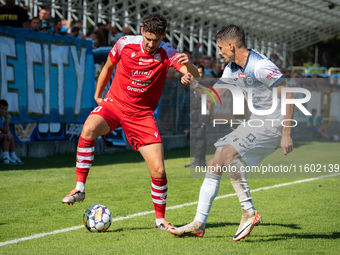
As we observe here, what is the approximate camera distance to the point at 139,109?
18.0 feet

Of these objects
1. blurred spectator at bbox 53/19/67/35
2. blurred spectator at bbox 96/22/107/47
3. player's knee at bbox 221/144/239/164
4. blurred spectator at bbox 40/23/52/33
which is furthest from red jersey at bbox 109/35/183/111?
blurred spectator at bbox 96/22/107/47

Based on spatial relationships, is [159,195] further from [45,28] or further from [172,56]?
[45,28]

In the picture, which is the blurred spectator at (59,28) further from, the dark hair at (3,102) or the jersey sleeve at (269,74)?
the jersey sleeve at (269,74)

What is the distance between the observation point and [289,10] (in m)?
28.4

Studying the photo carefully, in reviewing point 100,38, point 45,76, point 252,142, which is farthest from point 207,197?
point 100,38

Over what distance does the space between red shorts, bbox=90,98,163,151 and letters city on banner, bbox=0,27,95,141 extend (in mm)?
6618

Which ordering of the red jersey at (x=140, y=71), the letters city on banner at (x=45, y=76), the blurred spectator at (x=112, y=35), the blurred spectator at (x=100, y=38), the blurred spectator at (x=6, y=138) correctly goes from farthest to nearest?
the blurred spectator at (x=112, y=35)
the blurred spectator at (x=100, y=38)
the letters city on banner at (x=45, y=76)
the blurred spectator at (x=6, y=138)
the red jersey at (x=140, y=71)

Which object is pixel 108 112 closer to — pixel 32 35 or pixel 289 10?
pixel 32 35

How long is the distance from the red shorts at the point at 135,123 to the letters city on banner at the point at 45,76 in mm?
6618

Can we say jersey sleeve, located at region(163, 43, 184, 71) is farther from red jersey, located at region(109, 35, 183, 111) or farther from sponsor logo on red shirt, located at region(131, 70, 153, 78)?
sponsor logo on red shirt, located at region(131, 70, 153, 78)

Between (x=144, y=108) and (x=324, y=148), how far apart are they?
12916mm

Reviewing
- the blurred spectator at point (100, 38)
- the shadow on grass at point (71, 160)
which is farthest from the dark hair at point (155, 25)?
the blurred spectator at point (100, 38)

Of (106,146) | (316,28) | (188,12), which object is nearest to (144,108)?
(106,146)

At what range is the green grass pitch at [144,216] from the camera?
453 cm
